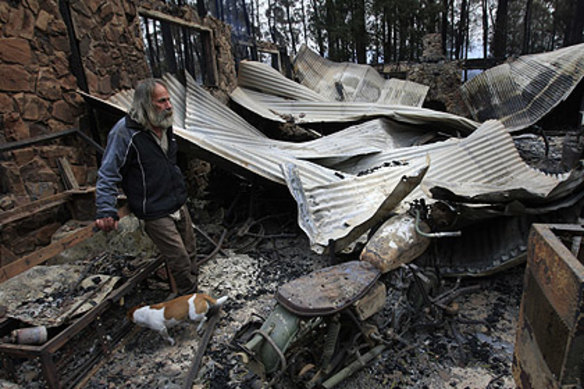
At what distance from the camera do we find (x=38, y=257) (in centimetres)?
253

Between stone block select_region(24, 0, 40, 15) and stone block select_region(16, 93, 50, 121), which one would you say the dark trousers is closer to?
stone block select_region(16, 93, 50, 121)

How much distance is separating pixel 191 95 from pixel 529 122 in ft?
26.9

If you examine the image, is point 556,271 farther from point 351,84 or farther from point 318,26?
point 318,26

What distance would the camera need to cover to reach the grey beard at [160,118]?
2926mm

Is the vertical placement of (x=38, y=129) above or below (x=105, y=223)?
above

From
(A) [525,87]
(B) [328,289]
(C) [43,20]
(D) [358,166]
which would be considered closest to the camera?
(B) [328,289]

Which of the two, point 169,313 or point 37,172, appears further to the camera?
point 37,172

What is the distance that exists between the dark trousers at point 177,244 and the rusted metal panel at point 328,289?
1426 mm

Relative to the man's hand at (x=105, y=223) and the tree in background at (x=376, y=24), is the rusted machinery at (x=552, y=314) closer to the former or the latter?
the man's hand at (x=105, y=223)

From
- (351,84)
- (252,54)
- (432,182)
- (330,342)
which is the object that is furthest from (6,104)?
(351,84)

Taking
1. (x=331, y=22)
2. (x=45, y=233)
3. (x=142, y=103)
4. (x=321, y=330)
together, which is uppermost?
(x=331, y=22)

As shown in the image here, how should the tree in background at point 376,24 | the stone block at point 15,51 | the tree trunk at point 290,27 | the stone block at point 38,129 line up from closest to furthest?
the stone block at point 15,51 → the stone block at point 38,129 → the tree in background at point 376,24 → the tree trunk at point 290,27

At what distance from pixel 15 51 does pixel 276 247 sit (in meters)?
3.69

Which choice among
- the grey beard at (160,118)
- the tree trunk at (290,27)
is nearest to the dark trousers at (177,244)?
the grey beard at (160,118)
